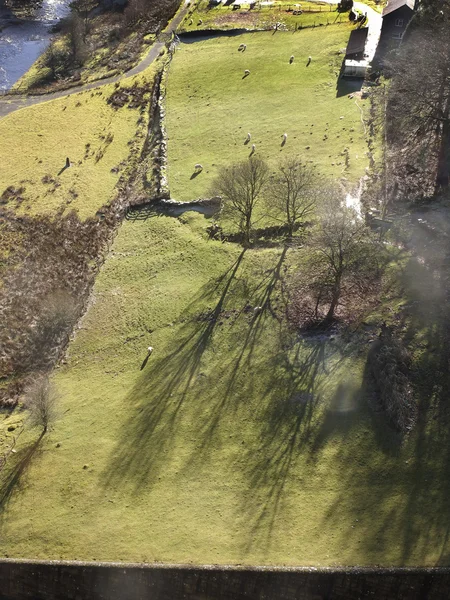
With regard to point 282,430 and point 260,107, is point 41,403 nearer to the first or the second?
point 282,430

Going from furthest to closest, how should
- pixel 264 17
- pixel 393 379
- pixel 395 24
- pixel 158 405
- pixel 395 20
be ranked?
pixel 264 17
pixel 395 24
pixel 395 20
pixel 158 405
pixel 393 379

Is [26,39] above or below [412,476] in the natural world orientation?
above

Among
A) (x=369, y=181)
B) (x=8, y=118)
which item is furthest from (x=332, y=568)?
(x=8, y=118)

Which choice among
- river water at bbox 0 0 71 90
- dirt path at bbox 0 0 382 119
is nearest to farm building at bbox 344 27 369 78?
dirt path at bbox 0 0 382 119

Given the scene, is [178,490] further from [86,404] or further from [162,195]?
[162,195]

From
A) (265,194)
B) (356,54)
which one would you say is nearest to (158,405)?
(265,194)

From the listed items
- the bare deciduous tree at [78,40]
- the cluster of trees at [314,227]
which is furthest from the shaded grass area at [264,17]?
the cluster of trees at [314,227]
